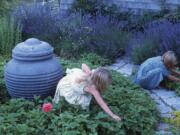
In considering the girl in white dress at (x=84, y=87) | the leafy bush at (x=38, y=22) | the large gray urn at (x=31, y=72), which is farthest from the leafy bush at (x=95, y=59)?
the girl in white dress at (x=84, y=87)

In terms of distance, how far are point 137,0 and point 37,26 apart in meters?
2.62

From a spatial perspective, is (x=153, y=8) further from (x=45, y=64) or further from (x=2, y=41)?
(x=45, y=64)

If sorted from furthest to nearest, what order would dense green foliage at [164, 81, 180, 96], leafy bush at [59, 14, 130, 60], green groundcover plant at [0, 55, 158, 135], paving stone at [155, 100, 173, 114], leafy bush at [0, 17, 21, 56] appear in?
leafy bush at [0, 17, 21, 56] < leafy bush at [59, 14, 130, 60] < dense green foliage at [164, 81, 180, 96] < paving stone at [155, 100, 173, 114] < green groundcover plant at [0, 55, 158, 135]

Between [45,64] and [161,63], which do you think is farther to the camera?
[161,63]

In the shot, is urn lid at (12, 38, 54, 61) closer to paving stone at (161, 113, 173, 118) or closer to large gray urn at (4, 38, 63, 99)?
large gray urn at (4, 38, 63, 99)

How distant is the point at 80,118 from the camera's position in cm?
412

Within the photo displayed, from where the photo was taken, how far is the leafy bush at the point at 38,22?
26.5 ft

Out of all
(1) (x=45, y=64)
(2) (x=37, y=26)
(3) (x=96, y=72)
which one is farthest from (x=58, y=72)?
(2) (x=37, y=26)

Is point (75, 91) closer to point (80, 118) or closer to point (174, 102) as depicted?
point (80, 118)

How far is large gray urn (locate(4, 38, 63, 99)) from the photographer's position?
473cm

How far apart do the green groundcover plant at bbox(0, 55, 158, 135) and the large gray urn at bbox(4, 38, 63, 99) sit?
136 mm

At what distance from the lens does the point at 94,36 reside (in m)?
7.63

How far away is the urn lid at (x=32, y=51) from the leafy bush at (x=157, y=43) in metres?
2.47

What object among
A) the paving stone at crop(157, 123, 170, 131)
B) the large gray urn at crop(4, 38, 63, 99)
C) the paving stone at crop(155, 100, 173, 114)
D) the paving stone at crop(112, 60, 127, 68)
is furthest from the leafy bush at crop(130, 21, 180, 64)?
the large gray urn at crop(4, 38, 63, 99)
